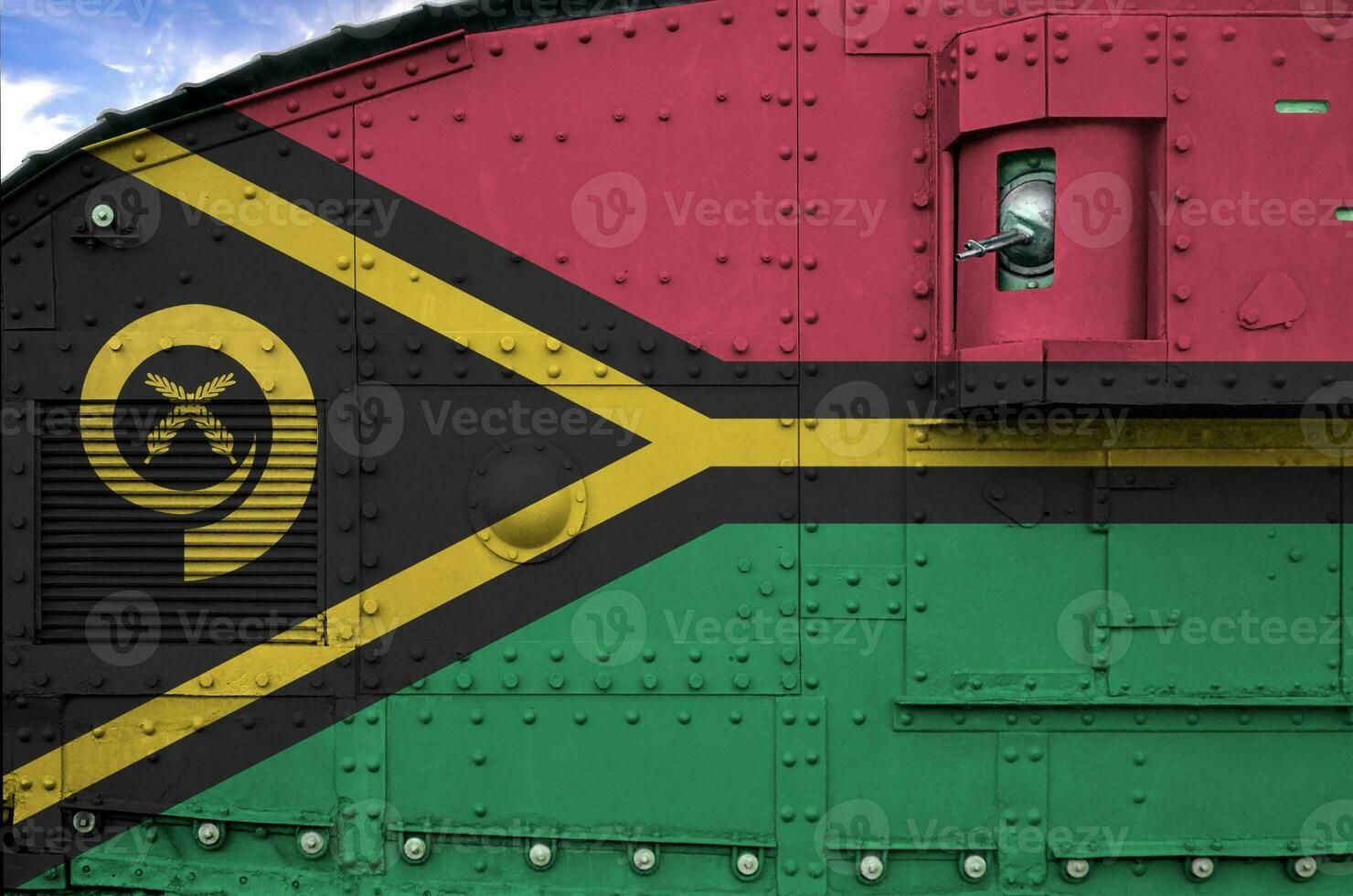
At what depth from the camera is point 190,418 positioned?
A: 2773 millimetres

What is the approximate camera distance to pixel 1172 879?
2740 millimetres

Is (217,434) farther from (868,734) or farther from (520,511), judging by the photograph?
(868,734)

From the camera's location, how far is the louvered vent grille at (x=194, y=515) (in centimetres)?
278

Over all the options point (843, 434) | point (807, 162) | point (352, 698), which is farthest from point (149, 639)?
point (807, 162)

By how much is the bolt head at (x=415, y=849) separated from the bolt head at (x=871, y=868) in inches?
53.3

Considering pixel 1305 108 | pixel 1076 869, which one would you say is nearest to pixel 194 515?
pixel 1076 869

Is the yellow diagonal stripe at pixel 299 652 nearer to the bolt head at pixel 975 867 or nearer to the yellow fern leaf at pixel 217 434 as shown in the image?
the yellow fern leaf at pixel 217 434

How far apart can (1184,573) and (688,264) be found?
178cm

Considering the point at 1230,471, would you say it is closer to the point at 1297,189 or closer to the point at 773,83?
the point at 1297,189

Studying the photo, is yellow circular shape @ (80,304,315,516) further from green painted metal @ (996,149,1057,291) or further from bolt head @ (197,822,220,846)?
green painted metal @ (996,149,1057,291)

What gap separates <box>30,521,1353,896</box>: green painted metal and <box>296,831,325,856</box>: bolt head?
0.04m

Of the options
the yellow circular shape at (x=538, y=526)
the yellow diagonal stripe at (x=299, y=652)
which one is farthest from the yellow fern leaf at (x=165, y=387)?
the yellow circular shape at (x=538, y=526)

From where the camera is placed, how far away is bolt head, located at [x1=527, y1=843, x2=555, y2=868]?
2730mm

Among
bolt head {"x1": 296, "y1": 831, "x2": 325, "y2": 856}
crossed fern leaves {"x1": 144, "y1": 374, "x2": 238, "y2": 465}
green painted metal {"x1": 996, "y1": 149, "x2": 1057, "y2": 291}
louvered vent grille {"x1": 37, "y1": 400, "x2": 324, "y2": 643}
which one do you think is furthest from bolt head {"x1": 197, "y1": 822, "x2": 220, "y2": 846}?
green painted metal {"x1": 996, "y1": 149, "x2": 1057, "y2": 291}
